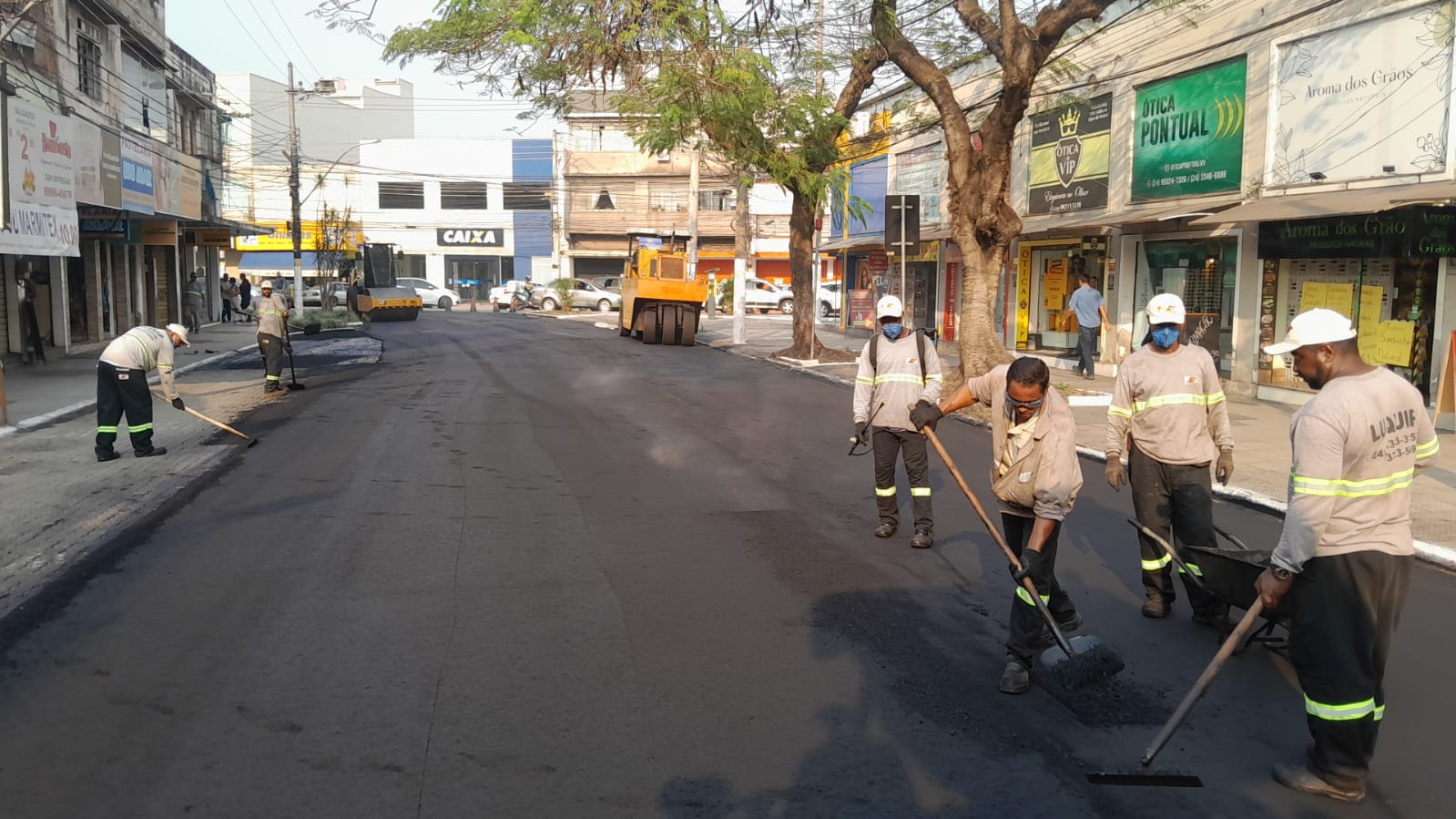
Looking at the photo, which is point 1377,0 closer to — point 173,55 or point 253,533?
point 253,533

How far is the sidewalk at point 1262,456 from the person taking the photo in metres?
9.04

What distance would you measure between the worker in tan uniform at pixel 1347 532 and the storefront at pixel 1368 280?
→ 35.1 ft

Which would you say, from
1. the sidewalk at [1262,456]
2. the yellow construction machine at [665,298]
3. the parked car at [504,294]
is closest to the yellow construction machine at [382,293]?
the parked car at [504,294]

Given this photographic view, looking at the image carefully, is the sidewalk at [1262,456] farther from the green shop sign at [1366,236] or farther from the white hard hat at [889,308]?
the white hard hat at [889,308]

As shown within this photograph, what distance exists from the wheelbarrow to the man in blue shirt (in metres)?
14.4

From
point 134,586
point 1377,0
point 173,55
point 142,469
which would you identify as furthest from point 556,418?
point 173,55

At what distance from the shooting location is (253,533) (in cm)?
830

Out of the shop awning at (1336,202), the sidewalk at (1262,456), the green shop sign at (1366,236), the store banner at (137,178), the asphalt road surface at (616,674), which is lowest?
the asphalt road surface at (616,674)

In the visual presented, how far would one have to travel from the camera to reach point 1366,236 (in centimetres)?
1484

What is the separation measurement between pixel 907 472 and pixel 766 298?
146ft

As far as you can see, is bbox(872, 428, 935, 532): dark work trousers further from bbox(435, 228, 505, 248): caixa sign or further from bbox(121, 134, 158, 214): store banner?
bbox(435, 228, 505, 248): caixa sign

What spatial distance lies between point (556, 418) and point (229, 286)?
33061 mm

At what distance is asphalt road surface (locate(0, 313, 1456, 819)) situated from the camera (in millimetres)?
4297

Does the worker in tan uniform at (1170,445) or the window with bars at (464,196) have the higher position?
the window with bars at (464,196)
